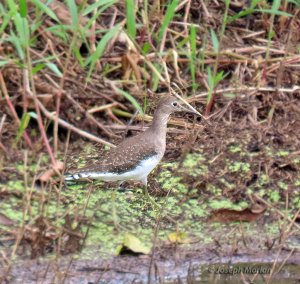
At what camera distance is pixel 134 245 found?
22.5ft

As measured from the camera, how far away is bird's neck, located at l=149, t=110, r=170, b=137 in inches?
310

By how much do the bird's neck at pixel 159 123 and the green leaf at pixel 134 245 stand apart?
1.17 m

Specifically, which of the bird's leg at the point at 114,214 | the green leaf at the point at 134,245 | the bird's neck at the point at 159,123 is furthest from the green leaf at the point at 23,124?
the green leaf at the point at 134,245

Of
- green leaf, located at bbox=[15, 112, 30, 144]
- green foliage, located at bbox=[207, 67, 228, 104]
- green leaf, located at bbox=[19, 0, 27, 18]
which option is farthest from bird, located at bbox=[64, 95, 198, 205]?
green leaf, located at bbox=[19, 0, 27, 18]

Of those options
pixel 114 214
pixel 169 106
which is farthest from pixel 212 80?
pixel 114 214

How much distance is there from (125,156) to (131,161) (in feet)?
0.30

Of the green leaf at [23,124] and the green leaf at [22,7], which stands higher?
the green leaf at [22,7]

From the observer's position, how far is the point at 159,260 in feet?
22.6

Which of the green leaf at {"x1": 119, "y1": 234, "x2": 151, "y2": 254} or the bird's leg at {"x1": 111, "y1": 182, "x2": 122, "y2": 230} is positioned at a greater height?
the green leaf at {"x1": 119, "y1": 234, "x2": 151, "y2": 254}

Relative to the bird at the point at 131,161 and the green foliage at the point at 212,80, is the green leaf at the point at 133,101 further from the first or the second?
the green foliage at the point at 212,80

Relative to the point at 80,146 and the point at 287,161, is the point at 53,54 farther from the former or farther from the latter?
the point at 287,161

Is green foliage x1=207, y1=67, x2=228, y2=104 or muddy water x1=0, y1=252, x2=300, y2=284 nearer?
muddy water x1=0, y1=252, x2=300, y2=284

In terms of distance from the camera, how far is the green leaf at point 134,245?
270 inches

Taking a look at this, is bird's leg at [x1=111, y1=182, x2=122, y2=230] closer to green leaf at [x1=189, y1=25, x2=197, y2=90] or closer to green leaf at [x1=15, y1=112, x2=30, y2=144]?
green leaf at [x1=15, y1=112, x2=30, y2=144]
